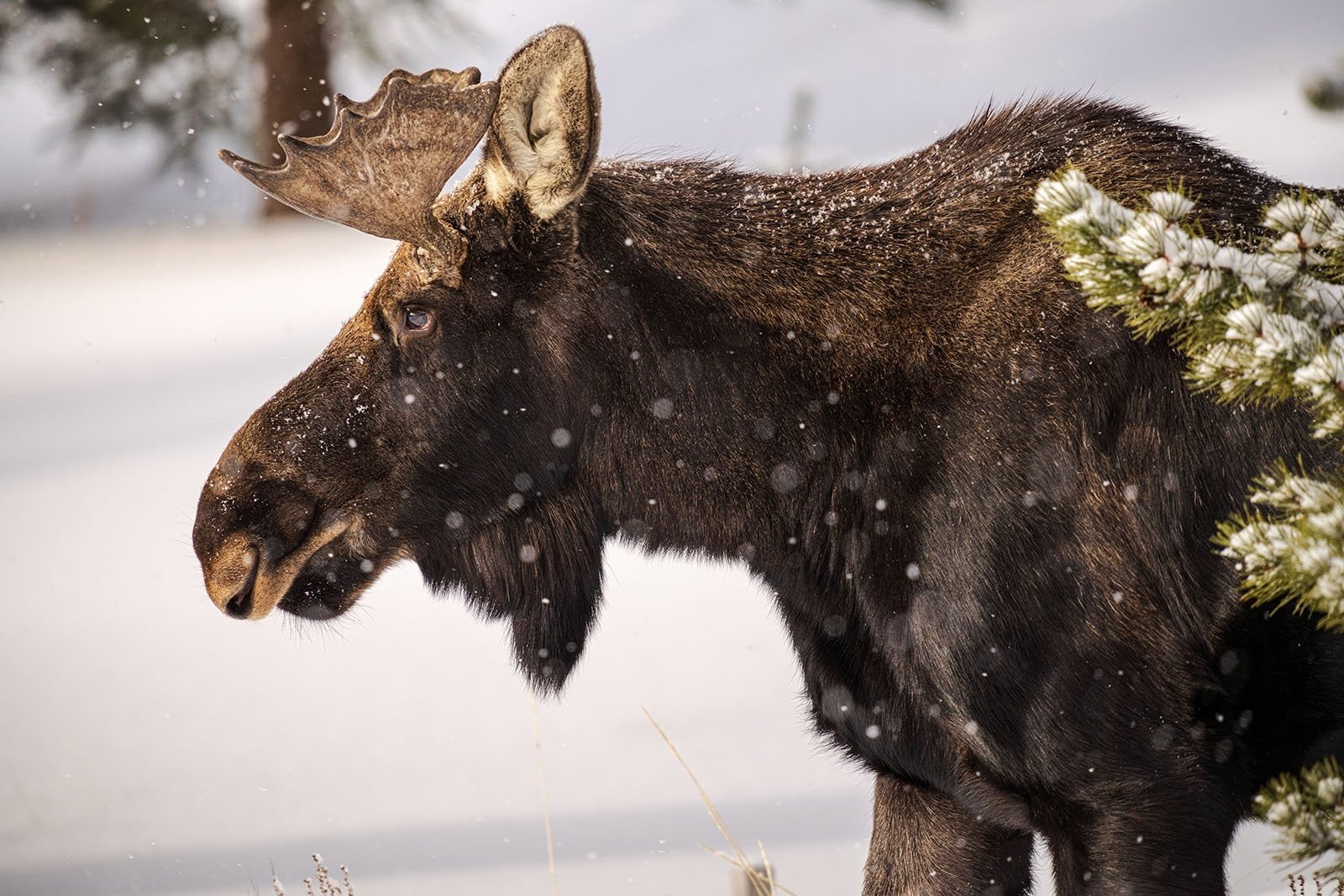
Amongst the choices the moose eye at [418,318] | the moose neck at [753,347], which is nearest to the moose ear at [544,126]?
the moose neck at [753,347]

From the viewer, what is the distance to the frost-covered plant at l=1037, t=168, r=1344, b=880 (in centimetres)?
203

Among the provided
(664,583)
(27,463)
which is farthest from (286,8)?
(664,583)

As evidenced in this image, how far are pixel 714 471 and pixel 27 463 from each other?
15.2 feet

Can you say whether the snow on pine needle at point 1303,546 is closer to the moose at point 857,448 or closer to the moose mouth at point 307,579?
the moose at point 857,448

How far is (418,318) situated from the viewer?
273cm

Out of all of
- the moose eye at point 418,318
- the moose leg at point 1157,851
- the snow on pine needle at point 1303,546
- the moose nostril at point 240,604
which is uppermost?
the moose eye at point 418,318

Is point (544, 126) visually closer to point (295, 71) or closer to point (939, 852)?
point (939, 852)

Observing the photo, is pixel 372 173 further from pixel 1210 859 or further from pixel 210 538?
pixel 1210 859

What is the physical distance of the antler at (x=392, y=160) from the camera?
2.68m

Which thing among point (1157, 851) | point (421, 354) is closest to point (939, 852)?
point (1157, 851)

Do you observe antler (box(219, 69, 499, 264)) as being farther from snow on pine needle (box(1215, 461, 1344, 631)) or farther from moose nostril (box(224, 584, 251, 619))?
snow on pine needle (box(1215, 461, 1344, 631))

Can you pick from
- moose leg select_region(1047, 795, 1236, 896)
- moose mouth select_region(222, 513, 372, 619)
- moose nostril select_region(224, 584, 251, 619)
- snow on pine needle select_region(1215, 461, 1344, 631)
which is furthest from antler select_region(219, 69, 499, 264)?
moose leg select_region(1047, 795, 1236, 896)

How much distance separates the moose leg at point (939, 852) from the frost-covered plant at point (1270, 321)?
82cm

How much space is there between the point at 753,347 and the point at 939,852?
128 centimetres
